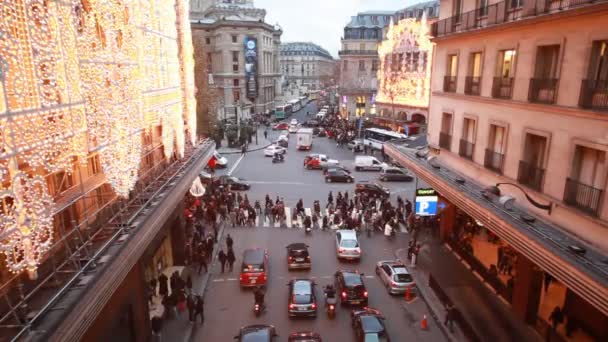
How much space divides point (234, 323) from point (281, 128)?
52.4 meters

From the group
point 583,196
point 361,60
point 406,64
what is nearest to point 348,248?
point 583,196

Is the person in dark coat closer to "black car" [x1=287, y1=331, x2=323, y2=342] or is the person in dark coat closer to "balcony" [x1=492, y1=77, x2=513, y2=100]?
"black car" [x1=287, y1=331, x2=323, y2=342]

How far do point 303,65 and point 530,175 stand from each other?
479 feet

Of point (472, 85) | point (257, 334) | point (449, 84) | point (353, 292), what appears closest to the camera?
point (257, 334)

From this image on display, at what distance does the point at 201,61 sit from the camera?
41.5 metres

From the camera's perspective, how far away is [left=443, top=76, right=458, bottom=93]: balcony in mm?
18250

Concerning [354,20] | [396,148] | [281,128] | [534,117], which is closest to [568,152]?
[534,117]

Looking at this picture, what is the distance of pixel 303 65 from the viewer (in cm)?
15312

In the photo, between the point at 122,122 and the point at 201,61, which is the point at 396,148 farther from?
the point at 201,61

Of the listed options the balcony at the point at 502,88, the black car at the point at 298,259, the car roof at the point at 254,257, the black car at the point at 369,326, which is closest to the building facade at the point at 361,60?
the black car at the point at 298,259

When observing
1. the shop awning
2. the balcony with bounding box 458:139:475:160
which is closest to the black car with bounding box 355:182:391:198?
the shop awning

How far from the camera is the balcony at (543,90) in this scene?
11.9 m

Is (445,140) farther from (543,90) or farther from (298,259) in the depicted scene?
(298,259)

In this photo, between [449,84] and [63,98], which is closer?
[63,98]
